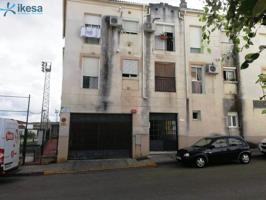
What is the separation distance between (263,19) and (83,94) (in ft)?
49.2

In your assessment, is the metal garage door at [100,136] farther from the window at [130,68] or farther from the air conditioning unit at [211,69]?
the air conditioning unit at [211,69]

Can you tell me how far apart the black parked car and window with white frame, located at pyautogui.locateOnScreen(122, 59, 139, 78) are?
20.3 feet

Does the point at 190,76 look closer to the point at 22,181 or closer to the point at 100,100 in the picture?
the point at 100,100

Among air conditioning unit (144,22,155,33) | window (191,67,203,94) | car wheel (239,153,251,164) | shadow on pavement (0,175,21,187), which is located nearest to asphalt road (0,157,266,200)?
shadow on pavement (0,175,21,187)

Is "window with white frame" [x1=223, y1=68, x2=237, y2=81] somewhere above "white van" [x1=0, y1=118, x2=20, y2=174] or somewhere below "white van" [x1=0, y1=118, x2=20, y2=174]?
above

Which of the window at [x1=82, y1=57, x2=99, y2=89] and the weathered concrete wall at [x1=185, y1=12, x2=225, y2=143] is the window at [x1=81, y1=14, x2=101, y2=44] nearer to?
the window at [x1=82, y1=57, x2=99, y2=89]

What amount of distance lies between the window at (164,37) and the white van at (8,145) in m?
10.6

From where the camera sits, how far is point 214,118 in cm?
1777

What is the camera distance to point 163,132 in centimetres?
1714

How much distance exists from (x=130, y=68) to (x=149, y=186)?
382 inches

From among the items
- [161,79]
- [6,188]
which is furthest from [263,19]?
[161,79]

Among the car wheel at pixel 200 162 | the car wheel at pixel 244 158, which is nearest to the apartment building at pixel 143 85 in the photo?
the car wheel at pixel 244 158

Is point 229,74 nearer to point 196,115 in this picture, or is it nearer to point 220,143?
point 196,115

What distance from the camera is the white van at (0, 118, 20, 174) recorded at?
1028cm
